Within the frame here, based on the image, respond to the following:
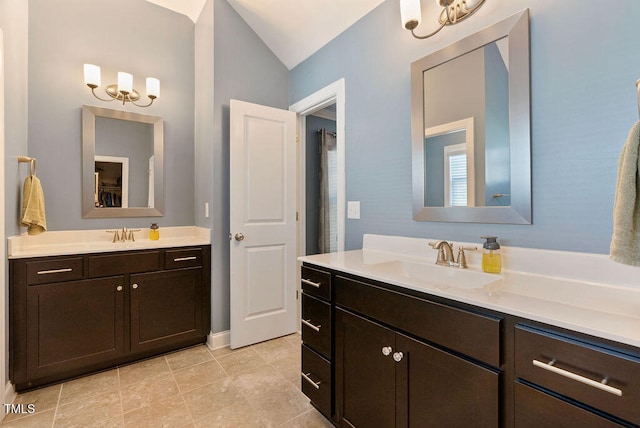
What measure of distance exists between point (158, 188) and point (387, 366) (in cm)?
246

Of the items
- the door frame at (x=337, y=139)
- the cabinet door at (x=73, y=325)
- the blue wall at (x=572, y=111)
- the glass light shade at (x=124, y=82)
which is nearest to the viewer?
the blue wall at (x=572, y=111)

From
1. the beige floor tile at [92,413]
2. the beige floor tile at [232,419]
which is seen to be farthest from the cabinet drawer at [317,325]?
the beige floor tile at [92,413]

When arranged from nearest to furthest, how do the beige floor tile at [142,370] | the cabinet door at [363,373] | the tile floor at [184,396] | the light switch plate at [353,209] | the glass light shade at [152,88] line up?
the cabinet door at [363,373]
the tile floor at [184,396]
the beige floor tile at [142,370]
the light switch plate at [353,209]
the glass light shade at [152,88]

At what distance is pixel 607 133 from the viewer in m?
1.10

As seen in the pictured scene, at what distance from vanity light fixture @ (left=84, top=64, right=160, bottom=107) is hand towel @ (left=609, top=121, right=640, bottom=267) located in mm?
2959

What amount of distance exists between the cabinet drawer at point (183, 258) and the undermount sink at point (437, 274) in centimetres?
159

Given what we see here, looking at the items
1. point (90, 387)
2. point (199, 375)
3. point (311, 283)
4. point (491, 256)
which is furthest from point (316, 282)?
point (90, 387)

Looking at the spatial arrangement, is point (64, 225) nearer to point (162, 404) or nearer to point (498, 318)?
point (162, 404)

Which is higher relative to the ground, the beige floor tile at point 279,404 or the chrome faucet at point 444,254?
the chrome faucet at point 444,254

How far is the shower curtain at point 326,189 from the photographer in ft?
12.0

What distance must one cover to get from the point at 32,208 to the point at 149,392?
1396 mm

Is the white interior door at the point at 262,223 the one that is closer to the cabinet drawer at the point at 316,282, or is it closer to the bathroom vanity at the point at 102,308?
the bathroom vanity at the point at 102,308

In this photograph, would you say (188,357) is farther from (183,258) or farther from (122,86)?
(122,86)

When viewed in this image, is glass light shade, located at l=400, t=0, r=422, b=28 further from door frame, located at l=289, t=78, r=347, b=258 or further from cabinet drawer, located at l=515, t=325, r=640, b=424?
cabinet drawer, located at l=515, t=325, r=640, b=424
